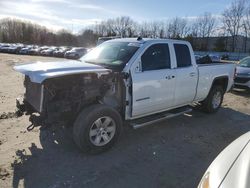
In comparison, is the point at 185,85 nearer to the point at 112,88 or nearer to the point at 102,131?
the point at 112,88

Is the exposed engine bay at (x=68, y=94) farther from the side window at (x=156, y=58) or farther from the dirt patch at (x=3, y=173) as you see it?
the dirt patch at (x=3, y=173)

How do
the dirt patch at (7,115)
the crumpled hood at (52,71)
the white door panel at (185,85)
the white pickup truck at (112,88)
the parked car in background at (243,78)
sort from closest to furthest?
the crumpled hood at (52,71)
the white pickup truck at (112,88)
the white door panel at (185,85)
the dirt patch at (7,115)
the parked car in background at (243,78)

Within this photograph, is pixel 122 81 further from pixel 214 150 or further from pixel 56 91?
pixel 214 150

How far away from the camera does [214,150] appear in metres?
5.04

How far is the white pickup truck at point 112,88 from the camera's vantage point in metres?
4.34

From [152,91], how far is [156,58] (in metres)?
0.71

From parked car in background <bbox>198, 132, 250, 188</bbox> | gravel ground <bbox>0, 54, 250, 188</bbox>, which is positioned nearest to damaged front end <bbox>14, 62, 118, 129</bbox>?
gravel ground <bbox>0, 54, 250, 188</bbox>

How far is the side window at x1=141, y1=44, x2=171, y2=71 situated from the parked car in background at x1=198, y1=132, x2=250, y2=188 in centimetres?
286

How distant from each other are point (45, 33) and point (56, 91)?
339 feet

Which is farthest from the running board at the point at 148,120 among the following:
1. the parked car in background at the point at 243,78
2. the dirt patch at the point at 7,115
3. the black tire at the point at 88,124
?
the parked car in background at the point at 243,78

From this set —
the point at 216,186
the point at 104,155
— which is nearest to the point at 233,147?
the point at 216,186

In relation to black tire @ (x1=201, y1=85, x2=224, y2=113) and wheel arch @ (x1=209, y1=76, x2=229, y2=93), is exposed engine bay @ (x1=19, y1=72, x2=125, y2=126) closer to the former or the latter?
black tire @ (x1=201, y1=85, x2=224, y2=113)

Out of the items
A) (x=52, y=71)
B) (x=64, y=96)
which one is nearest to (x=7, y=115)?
(x=64, y=96)

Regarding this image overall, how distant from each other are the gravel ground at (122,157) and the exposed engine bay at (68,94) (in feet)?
2.18
